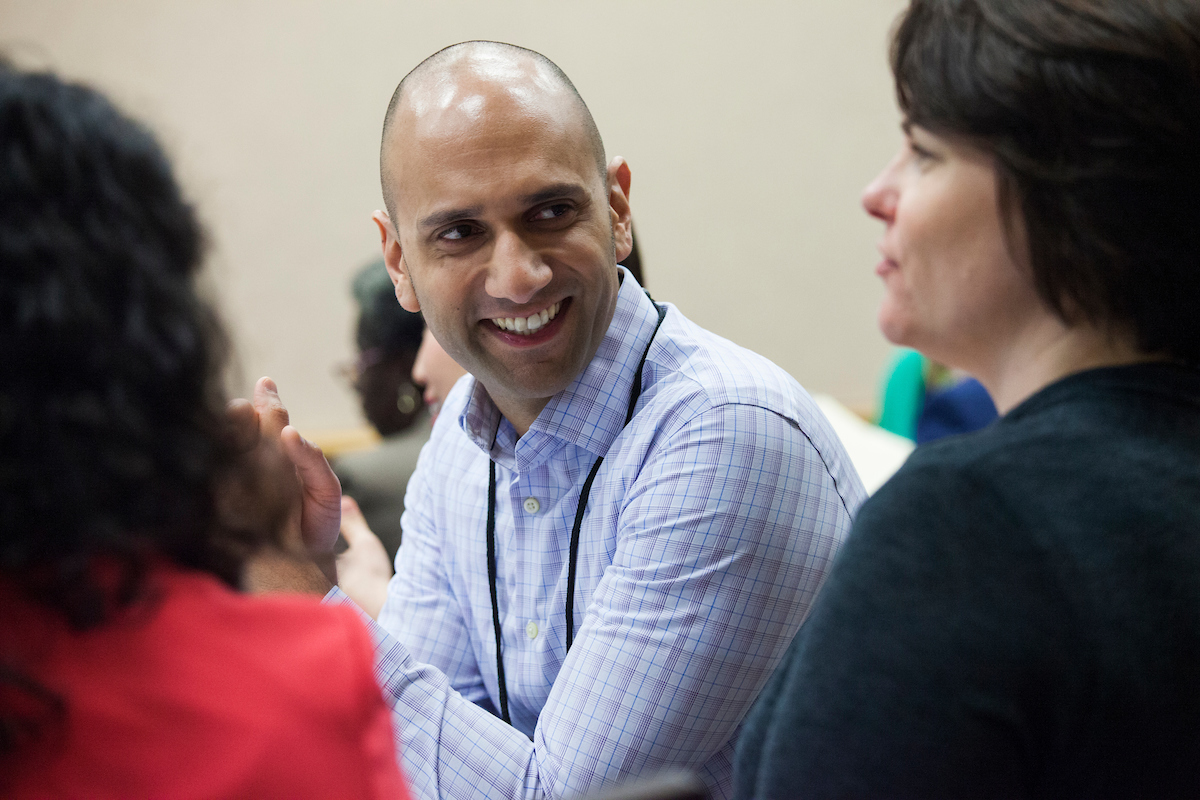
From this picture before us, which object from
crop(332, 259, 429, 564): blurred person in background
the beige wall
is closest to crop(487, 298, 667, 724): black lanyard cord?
crop(332, 259, 429, 564): blurred person in background

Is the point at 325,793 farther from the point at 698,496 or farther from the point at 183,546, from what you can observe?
the point at 698,496

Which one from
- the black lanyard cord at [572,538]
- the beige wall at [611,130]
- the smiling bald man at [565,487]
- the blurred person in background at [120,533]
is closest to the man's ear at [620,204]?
the smiling bald man at [565,487]

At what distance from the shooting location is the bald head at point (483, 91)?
50.2 inches

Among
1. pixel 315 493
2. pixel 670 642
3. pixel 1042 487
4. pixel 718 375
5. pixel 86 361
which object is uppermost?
pixel 86 361

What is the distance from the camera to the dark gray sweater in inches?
24.5

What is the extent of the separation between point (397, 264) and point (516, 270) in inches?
12.8

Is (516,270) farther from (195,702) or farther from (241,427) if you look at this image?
(195,702)

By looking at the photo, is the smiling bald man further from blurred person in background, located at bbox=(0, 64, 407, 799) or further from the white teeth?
blurred person in background, located at bbox=(0, 64, 407, 799)

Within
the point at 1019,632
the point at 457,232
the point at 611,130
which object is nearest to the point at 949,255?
the point at 1019,632

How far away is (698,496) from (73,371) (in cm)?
71

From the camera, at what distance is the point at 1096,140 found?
67 centimetres

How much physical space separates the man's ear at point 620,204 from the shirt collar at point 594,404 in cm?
7

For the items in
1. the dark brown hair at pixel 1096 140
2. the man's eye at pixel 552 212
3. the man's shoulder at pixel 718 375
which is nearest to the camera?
the dark brown hair at pixel 1096 140

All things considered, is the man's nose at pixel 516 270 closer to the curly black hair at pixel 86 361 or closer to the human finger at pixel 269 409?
the human finger at pixel 269 409
